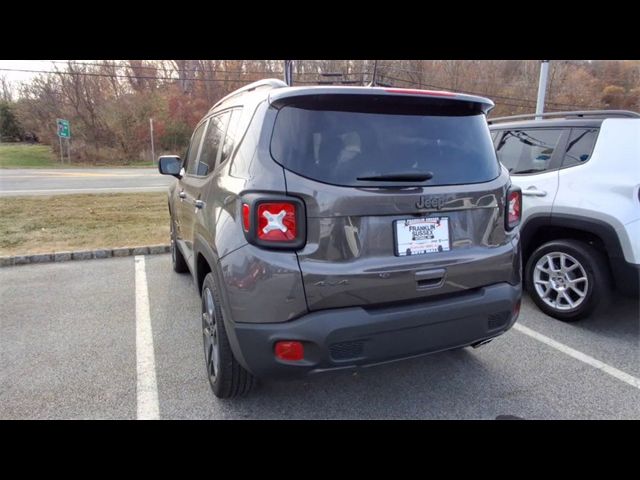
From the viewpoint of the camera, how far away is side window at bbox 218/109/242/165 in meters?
2.41

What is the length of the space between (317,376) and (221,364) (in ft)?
2.29

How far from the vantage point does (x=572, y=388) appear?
2.67 metres

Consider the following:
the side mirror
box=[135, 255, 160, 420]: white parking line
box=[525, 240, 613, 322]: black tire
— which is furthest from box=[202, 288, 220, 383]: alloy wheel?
box=[525, 240, 613, 322]: black tire

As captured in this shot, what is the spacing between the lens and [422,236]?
210 centimetres

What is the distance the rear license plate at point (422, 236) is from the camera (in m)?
2.05

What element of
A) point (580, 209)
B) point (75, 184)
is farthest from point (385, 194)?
point (75, 184)

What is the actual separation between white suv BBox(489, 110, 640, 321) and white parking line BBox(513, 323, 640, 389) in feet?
1.49

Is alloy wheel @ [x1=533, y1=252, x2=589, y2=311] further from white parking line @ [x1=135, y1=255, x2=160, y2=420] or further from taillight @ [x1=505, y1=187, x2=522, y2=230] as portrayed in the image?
white parking line @ [x1=135, y1=255, x2=160, y2=420]

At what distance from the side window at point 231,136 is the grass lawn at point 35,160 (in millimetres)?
31213

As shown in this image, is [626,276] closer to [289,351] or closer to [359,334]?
[359,334]

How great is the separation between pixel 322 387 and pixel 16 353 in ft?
8.21

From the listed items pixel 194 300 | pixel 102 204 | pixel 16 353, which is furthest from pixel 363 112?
pixel 102 204

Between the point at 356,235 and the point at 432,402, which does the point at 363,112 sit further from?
the point at 432,402

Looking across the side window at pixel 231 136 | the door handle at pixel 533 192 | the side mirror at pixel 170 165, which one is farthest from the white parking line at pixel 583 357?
the side mirror at pixel 170 165
